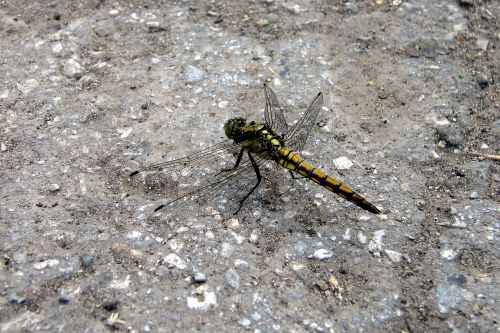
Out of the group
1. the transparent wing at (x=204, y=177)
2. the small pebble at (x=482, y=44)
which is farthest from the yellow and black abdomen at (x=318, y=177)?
the small pebble at (x=482, y=44)

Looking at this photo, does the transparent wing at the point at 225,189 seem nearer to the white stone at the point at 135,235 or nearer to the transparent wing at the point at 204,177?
the transparent wing at the point at 204,177

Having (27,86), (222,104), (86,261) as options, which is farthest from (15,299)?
(222,104)

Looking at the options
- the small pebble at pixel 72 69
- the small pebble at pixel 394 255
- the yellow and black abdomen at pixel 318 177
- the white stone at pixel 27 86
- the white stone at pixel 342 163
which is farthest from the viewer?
the small pebble at pixel 72 69

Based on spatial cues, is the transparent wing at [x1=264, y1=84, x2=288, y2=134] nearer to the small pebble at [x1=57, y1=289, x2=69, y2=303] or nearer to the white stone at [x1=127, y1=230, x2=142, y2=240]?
the white stone at [x1=127, y1=230, x2=142, y2=240]

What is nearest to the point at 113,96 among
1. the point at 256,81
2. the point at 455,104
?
the point at 256,81

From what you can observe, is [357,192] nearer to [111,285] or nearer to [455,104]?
[455,104]

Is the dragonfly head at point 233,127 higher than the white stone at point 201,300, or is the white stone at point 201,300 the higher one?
the dragonfly head at point 233,127

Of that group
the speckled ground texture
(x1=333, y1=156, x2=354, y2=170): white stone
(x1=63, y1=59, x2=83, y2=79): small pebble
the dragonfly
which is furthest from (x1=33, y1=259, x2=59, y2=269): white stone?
(x1=333, y1=156, x2=354, y2=170): white stone

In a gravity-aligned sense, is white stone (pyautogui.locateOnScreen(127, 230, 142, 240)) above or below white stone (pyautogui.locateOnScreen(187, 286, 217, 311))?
above
